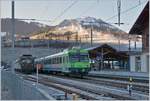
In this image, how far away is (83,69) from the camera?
42.4 metres

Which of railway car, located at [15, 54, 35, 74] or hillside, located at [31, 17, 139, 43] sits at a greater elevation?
hillside, located at [31, 17, 139, 43]

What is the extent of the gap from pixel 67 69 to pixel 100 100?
24886 mm

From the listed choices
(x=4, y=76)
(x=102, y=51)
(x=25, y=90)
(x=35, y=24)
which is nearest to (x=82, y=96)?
(x=4, y=76)

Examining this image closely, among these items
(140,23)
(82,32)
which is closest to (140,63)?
(140,23)

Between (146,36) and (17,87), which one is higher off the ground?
(146,36)

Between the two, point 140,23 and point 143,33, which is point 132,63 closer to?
point 143,33

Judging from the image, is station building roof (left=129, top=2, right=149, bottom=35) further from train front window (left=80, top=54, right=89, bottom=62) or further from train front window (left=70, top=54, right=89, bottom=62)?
train front window (left=70, top=54, right=89, bottom=62)

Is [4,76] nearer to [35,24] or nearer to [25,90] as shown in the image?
[25,90]

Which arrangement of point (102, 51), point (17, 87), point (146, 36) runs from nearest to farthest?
point (17, 87), point (146, 36), point (102, 51)

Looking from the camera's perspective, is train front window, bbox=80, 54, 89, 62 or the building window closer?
train front window, bbox=80, 54, 89, 62

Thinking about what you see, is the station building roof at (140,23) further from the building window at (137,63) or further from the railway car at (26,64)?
the railway car at (26,64)

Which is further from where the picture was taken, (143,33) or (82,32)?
(82,32)

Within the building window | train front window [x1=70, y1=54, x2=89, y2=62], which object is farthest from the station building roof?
train front window [x1=70, y1=54, x2=89, y2=62]

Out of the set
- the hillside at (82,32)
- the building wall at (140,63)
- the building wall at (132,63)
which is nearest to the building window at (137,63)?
the building wall at (140,63)
